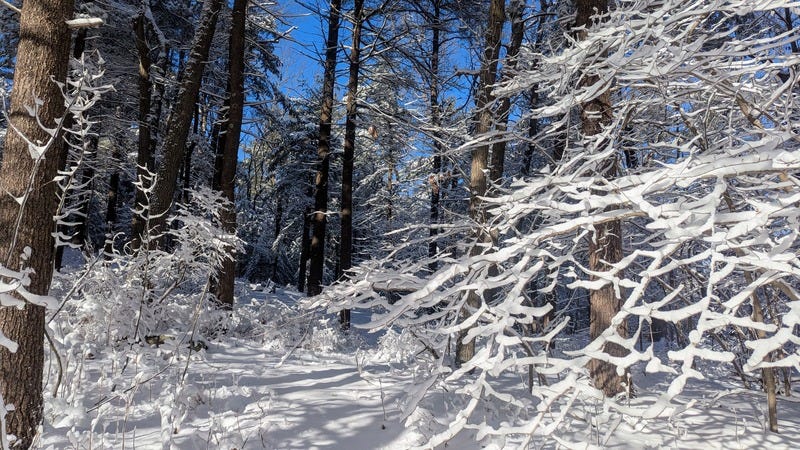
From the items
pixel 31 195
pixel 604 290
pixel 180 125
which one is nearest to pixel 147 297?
pixel 180 125

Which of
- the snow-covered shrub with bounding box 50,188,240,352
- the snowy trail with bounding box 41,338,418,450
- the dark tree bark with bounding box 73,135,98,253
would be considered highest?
the dark tree bark with bounding box 73,135,98,253

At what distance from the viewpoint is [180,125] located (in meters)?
7.87

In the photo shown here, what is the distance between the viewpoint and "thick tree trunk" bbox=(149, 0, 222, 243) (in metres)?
7.54

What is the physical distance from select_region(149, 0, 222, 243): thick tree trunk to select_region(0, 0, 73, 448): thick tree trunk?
392cm

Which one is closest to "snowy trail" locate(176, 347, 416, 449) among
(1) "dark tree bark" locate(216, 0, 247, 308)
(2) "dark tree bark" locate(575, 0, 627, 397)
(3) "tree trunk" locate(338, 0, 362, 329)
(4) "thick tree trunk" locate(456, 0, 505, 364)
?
(4) "thick tree trunk" locate(456, 0, 505, 364)

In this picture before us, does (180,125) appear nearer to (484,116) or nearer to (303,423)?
(484,116)

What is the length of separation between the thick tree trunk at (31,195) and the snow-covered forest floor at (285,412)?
10.3 inches

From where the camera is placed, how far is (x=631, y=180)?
258 centimetres

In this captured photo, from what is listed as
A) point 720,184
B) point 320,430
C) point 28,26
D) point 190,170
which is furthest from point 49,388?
point 190,170

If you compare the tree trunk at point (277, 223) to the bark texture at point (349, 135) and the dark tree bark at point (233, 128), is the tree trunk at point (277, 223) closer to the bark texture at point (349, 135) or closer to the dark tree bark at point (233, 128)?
the bark texture at point (349, 135)

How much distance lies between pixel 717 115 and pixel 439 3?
22.9ft

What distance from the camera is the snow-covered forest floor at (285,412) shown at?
11.4 feet

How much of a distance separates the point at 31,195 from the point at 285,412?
8.26 ft

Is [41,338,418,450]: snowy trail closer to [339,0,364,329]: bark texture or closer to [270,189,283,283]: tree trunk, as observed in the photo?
[339,0,364,329]: bark texture
